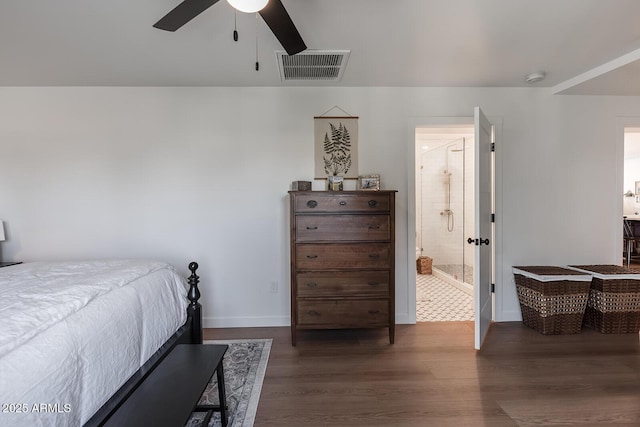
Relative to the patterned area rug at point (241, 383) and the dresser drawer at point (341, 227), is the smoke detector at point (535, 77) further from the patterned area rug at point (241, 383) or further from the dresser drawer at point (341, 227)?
the patterned area rug at point (241, 383)

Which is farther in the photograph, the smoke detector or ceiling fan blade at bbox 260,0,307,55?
the smoke detector

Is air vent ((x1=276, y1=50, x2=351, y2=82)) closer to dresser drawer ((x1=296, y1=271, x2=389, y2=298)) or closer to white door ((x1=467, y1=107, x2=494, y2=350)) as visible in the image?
white door ((x1=467, y1=107, x2=494, y2=350))

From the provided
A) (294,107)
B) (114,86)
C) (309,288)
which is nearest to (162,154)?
(114,86)

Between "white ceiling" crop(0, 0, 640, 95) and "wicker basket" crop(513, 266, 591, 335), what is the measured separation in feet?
5.92

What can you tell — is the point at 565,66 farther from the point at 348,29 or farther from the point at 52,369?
the point at 52,369

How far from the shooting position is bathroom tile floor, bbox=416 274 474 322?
3119mm

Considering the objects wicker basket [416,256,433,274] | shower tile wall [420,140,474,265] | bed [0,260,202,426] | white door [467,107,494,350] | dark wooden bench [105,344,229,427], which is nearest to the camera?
bed [0,260,202,426]

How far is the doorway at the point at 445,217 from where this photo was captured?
156 inches

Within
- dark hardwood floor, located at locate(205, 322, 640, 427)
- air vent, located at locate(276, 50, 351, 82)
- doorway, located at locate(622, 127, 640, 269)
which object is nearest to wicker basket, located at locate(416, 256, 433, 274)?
dark hardwood floor, located at locate(205, 322, 640, 427)

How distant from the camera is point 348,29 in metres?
1.95

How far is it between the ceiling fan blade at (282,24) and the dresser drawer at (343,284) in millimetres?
1668

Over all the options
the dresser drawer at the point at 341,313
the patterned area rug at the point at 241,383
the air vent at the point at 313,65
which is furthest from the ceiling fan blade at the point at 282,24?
the patterned area rug at the point at 241,383

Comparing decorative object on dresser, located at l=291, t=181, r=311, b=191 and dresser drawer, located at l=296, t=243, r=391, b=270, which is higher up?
decorative object on dresser, located at l=291, t=181, r=311, b=191

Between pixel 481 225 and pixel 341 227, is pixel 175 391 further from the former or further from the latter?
pixel 481 225
